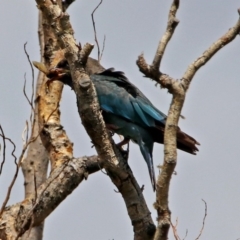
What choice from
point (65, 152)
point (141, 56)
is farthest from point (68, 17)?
→ point (65, 152)

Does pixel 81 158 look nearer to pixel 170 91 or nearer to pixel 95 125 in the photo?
pixel 95 125

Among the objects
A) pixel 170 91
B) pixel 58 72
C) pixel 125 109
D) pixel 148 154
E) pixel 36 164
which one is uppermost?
pixel 58 72

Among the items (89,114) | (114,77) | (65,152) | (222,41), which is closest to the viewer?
(222,41)

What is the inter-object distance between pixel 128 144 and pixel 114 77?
28.9 inches

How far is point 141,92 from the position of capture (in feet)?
21.0

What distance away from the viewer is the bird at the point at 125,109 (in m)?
6.11

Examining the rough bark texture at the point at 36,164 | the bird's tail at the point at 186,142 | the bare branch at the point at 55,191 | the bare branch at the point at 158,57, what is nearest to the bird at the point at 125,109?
the bird's tail at the point at 186,142

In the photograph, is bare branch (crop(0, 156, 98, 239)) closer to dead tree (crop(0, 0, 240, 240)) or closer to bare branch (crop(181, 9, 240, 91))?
dead tree (crop(0, 0, 240, 240))

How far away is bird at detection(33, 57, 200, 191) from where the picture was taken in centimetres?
611

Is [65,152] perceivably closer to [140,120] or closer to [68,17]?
[140,120]

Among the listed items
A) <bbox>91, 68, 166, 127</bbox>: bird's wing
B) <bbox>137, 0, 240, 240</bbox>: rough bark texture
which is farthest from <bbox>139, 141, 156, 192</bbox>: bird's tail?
<bbox>137, 0, 240, 240</bbox>: rough bark texture

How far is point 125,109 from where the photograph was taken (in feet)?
20.5

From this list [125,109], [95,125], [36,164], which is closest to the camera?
[95,125]

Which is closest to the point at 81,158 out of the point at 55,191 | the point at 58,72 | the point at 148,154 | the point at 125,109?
the point at 55,191
